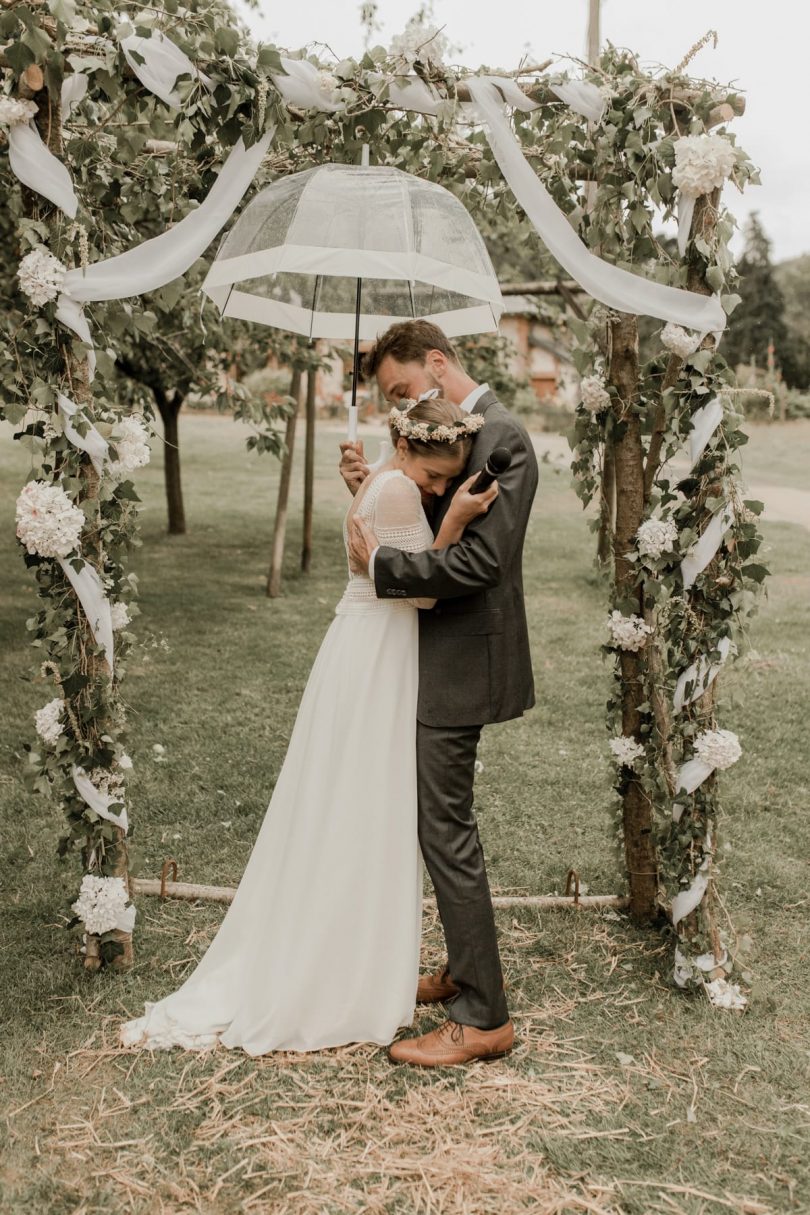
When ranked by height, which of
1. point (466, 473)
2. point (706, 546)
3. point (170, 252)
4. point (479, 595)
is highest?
point (170, 252)

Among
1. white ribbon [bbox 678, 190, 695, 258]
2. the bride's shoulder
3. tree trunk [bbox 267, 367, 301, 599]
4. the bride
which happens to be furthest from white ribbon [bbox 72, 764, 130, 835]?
tree trunk [bbox 267, 367, 301, 599]

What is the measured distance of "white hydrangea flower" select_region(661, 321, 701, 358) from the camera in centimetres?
361

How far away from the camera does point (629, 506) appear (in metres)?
4.07

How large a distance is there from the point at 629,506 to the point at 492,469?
→ 1.12 meters

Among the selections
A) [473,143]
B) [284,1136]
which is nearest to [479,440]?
[473,143]

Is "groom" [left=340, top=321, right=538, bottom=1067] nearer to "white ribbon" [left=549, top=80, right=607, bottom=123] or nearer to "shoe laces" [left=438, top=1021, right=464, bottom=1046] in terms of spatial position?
"shoe laces" [left=438, top=1021, right=464, bottom=1046]

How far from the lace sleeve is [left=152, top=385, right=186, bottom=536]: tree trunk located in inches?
341

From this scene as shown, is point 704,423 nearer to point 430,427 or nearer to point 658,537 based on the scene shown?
point 658,537

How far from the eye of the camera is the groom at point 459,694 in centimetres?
330

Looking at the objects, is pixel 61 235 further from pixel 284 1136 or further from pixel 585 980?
pixel 585 980

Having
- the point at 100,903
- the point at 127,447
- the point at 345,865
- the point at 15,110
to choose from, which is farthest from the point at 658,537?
the point at 15,110

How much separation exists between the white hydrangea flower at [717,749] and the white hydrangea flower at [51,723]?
2200 millimetres

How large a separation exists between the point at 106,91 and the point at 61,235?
0.46m

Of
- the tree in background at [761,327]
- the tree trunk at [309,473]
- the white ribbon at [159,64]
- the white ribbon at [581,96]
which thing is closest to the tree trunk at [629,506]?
the white ribbon at [581,96]
